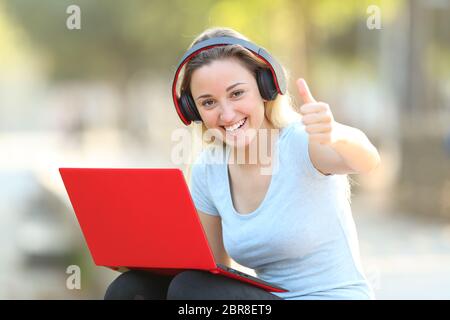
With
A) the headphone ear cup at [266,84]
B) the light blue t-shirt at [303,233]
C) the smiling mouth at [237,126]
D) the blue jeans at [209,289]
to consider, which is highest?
the headphone ear cup at [266,84]

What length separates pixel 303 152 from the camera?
275 cm

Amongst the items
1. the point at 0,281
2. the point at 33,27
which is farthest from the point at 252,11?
the point at 33,27

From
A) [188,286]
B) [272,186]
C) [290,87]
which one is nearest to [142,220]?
[188,286]

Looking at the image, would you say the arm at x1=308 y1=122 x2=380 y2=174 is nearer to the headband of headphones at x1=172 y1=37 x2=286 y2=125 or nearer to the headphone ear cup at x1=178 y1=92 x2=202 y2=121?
the headband of headphones at x1=172 y1=37 x2=286 y2=125

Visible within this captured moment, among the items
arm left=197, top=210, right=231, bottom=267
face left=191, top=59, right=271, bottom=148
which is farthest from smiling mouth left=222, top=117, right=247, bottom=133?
arm left=197, top=210, right=231, bottom=267

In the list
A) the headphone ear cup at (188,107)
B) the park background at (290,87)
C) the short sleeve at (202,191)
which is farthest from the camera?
the park background at (290,87)

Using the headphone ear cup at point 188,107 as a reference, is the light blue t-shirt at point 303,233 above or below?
below

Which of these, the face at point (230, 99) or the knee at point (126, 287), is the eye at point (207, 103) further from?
the knee at point (126, 287)

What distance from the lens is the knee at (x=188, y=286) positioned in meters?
2.53

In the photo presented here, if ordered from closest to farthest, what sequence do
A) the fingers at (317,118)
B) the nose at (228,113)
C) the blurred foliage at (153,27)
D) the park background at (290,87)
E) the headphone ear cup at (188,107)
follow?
the fingers at (317,118)
the nose at (228,113)
the headphone ear cup at (188,107)
the park background at (290,87)
the blurred foliage at (153,27)

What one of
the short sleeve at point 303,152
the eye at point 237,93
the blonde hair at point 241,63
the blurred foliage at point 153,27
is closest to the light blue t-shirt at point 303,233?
the short sleeve at point 303,152
